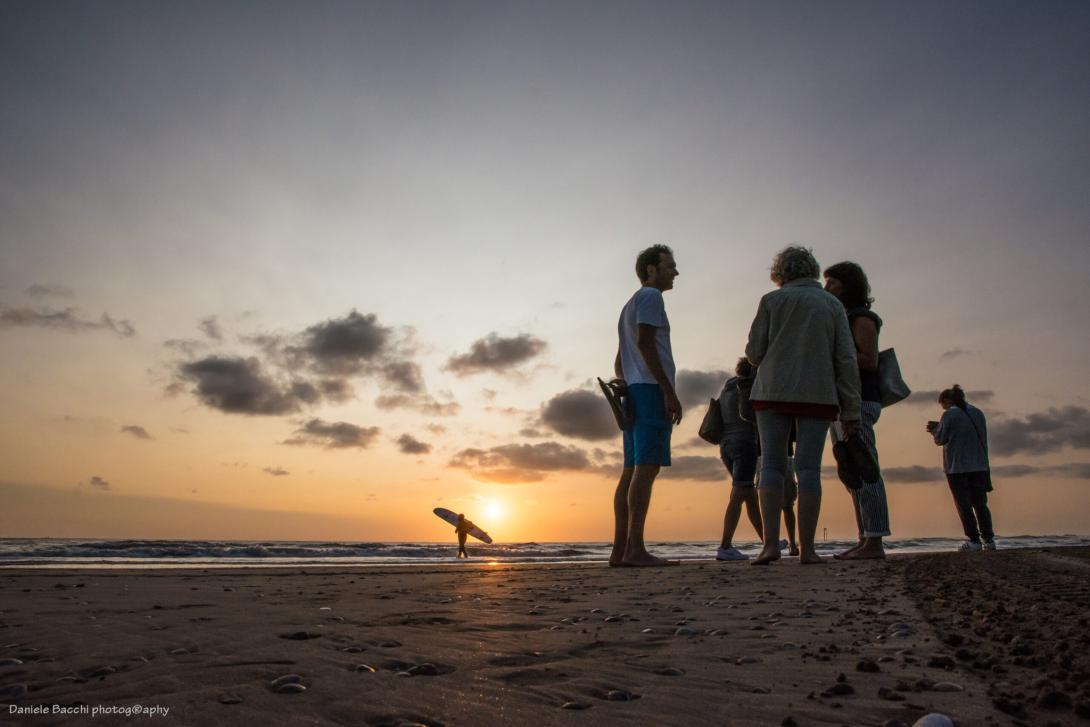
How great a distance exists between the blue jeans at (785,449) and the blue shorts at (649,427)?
0.84 metres

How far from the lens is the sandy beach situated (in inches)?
58.1

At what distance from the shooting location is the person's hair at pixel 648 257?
21.7 feet

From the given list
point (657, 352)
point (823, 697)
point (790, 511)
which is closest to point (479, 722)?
point (823, 697)

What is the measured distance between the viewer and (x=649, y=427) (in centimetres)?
611

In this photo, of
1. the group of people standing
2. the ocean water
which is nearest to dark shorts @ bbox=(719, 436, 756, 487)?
the group of people standing

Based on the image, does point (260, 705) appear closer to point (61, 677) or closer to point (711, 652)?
point (61, 677)

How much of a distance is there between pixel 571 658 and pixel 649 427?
4137 millimetres

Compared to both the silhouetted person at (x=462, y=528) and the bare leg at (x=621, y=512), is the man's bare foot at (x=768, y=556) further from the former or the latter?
the silhouetted person at (x=462, y=528)

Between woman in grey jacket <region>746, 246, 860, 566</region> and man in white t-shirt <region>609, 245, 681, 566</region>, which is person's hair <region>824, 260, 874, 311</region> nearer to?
woman in grey jacket <region>746, 246, 860, 566</region>

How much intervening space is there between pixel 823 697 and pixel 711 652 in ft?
2.04

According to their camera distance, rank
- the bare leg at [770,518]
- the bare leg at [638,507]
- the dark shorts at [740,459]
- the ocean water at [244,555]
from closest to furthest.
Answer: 1. the bare leg at [770,518]
2. the bare leg at [638,507]
3. the dark shorts at [740,459]
4. the ocean water at [244,555]

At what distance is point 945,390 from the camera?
1036 cm

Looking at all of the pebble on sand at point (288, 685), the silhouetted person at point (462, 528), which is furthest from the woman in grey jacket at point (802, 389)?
the silhouetted person at point (462, 528)

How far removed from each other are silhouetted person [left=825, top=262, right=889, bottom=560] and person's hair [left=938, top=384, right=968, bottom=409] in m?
4.91
